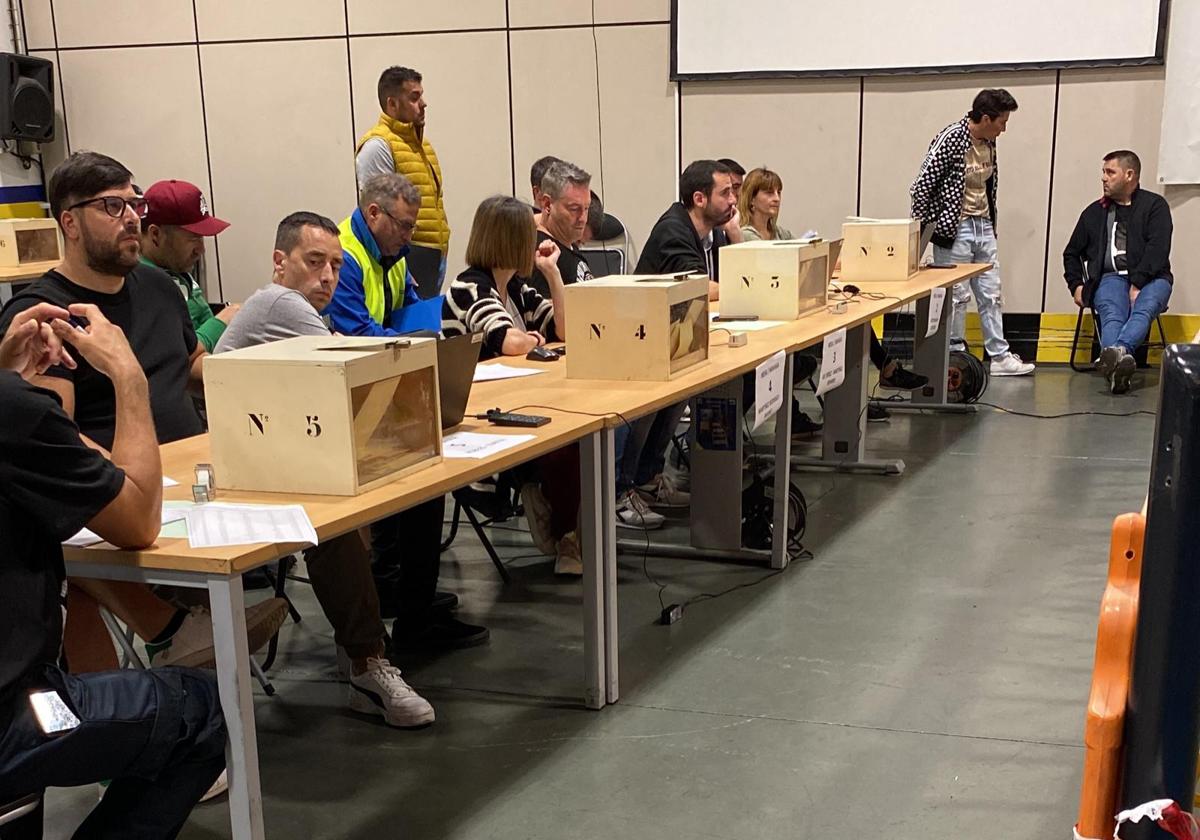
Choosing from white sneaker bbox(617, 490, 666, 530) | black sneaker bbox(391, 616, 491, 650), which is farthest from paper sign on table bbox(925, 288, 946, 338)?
black sneaker bbox(391, 616, 491, 650)

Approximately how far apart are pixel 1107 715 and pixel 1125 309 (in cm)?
→ 577

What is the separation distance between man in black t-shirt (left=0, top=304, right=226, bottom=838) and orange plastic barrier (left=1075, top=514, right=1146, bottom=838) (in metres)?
1.22

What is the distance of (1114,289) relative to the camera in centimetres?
629

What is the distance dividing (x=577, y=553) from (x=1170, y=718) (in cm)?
273

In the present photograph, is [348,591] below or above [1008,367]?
above

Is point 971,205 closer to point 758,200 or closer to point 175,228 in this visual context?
point 758,200

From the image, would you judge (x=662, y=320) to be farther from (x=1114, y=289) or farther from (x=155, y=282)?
(x=1114, y=289)

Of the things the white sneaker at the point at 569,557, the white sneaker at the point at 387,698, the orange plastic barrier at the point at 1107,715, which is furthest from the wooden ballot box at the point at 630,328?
the orange plastic barrier at the point at 1107,715

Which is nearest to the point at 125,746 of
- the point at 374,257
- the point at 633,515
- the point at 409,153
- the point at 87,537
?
the point at 87,537

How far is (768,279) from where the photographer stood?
4.19 meters

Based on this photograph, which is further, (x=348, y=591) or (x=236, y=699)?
(x=348, y=591)

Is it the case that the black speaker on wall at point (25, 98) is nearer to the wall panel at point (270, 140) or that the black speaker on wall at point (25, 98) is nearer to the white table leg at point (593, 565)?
the wall panel at point (270, 140)

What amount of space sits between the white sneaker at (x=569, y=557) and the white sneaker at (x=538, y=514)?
2.2 inches

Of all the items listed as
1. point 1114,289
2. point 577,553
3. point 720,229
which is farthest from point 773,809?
point 1114,289
